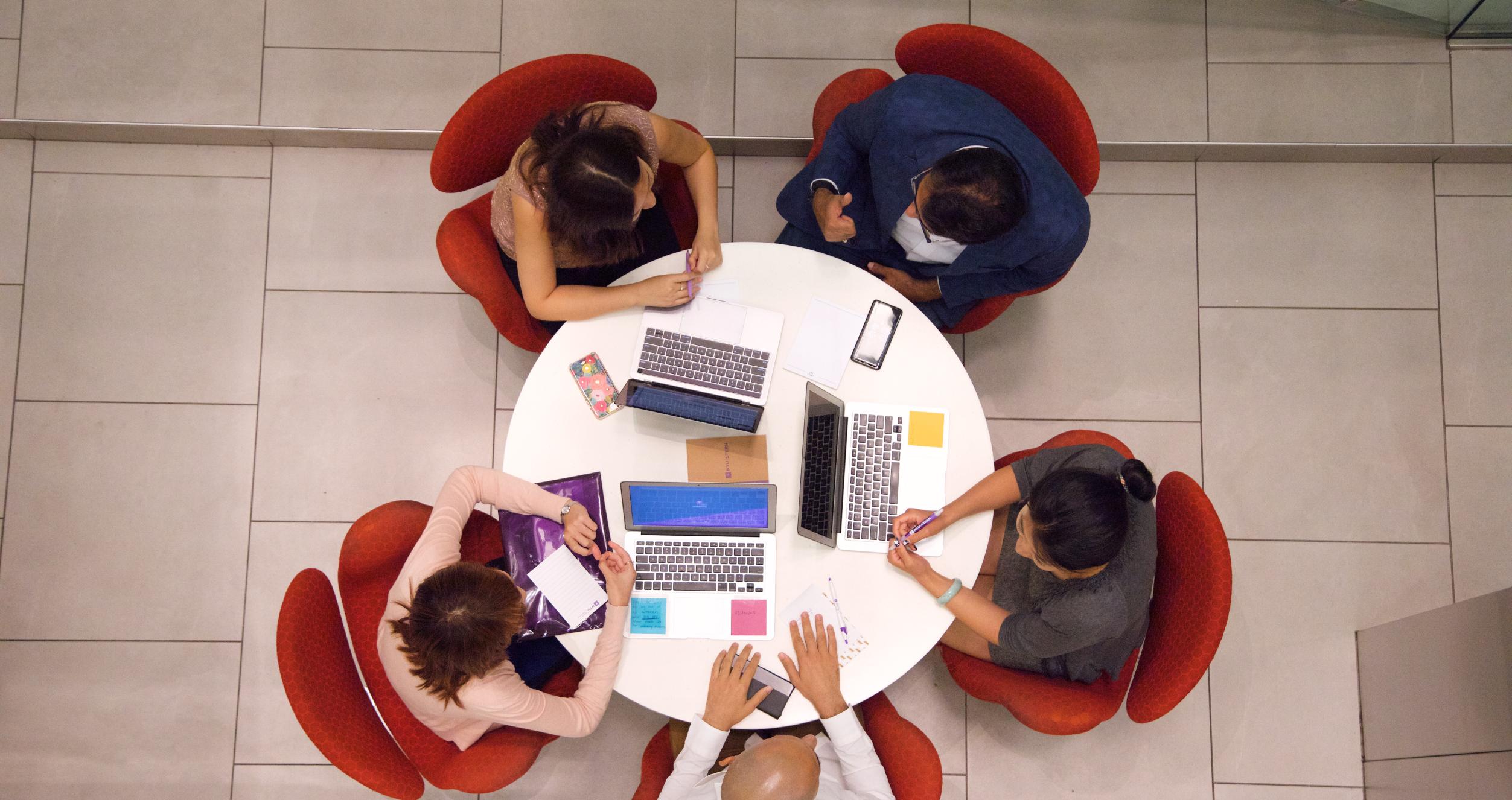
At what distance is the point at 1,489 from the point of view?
8.75 ft

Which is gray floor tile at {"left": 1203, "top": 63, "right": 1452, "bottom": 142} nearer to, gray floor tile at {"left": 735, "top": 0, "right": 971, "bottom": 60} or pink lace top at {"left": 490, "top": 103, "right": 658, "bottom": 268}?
gray floor tile at {"left": 735, "top": 0, "right": 971, "bottom": 60}

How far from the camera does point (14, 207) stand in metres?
2.73

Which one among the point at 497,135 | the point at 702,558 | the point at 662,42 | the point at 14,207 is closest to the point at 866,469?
the point at 702,558

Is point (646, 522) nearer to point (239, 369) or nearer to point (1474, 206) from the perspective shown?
point (239, 369)

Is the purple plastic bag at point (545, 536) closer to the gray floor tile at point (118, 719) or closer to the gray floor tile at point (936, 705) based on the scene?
the gray floor tile at point (936, 705)

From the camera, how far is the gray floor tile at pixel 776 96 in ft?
9.07

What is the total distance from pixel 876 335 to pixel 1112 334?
1137 millimetres

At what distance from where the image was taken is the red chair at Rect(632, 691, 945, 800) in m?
1.94

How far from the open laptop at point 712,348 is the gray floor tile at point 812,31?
1216mm

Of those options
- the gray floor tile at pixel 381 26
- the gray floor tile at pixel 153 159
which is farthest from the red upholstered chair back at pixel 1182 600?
the gray floor tile at pixel 153 159

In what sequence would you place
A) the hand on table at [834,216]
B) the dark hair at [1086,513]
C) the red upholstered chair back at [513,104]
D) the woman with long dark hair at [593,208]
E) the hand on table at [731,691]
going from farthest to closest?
the hand on table at [834,216] → the red upholstered chair back at [513,104] → the hand on table at [731,691] → the woman with long dark hair at [593,208] → the dark hair at [1086,513]

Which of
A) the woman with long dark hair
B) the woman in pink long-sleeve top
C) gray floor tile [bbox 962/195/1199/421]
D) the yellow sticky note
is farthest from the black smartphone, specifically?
gray floor tile [bbox 962/195/1199/421]

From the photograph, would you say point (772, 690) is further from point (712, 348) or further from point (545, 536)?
point (712, 348)

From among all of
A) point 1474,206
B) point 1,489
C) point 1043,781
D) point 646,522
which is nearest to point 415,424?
point 646,522
